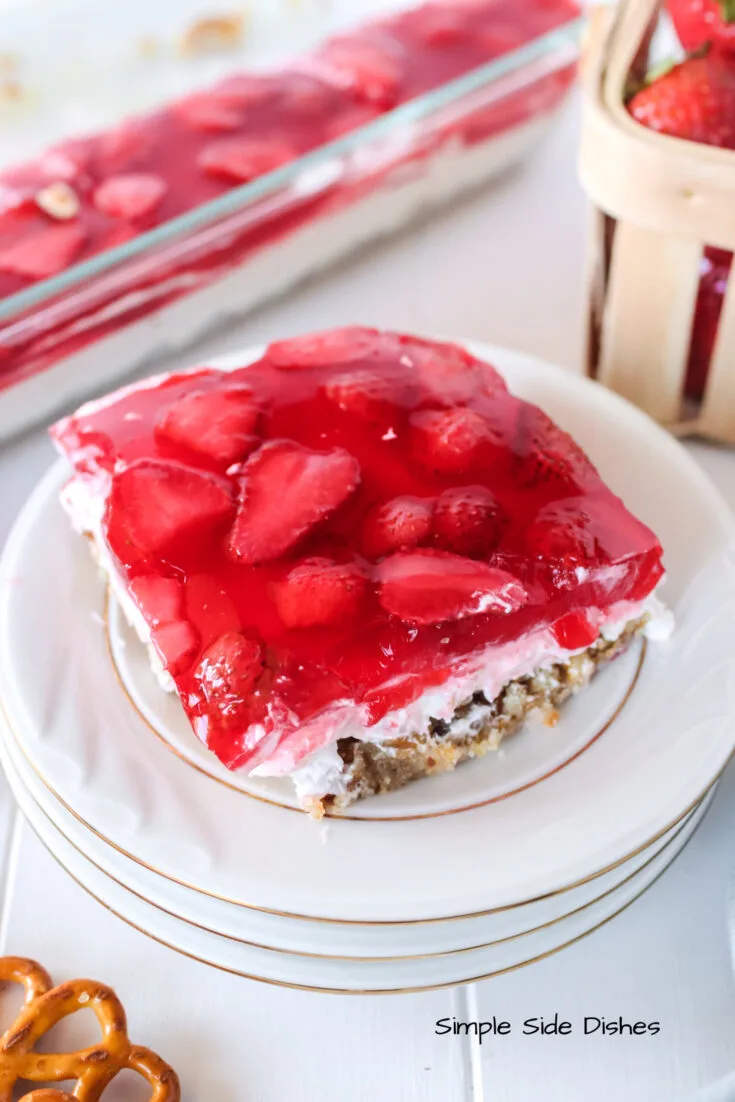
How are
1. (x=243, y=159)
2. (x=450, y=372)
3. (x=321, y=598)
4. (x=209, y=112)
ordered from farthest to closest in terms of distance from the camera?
(x=209, y=112)
(x=243, y=159)
(x=450, y=372)
(x=321, y=598)

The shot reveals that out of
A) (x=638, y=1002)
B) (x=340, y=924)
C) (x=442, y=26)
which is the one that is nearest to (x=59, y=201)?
(x=442, y=26)

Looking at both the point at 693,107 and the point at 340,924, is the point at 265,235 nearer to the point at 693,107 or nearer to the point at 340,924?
the point at 693,107

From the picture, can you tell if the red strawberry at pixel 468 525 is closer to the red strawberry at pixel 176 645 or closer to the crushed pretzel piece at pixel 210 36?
the red strawberry at pixel 176 645

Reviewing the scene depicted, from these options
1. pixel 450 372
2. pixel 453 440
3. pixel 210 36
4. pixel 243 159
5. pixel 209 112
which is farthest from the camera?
pixel 210 36

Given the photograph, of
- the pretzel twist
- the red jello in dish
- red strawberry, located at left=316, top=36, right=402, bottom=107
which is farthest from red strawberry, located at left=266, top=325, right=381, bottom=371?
red strawberry, located at left=316, top=36, right=402, bottom=107

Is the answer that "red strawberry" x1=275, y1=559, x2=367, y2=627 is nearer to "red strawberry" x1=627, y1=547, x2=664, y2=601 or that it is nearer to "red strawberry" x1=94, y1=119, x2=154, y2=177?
"red strawberry" x1=627, y1=547, x2=664, y2=601

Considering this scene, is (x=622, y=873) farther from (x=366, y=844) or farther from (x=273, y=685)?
(x=273, y=685)

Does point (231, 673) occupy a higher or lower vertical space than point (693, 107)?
lower
